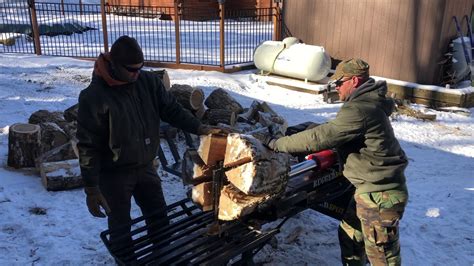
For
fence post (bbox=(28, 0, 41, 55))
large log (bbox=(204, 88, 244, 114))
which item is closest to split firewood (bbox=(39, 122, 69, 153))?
large log (bbox=(204, 88, 244, 114))

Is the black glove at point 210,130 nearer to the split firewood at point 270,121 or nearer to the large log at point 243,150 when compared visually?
the large log at point 243,150

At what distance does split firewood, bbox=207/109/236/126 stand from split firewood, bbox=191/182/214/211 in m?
3.04

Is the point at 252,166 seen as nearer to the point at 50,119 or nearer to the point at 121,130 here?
the point at 121,130

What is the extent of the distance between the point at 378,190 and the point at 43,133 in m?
4.16

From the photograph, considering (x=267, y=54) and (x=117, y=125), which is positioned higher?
(x=117, y=125)

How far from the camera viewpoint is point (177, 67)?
11.3 meters

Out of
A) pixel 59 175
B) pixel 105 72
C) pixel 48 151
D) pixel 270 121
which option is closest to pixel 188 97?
pixel 270 121

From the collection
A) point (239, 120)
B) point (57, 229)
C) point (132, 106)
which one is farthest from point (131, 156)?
point (239, 120)

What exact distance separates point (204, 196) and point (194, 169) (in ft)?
0.66

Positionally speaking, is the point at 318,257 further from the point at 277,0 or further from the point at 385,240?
the point at 277,0

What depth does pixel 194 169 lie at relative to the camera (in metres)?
3.13

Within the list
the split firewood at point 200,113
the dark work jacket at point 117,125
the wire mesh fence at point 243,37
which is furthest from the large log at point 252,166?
the wire mesh fence at point 243,37

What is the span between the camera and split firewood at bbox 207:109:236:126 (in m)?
6.20

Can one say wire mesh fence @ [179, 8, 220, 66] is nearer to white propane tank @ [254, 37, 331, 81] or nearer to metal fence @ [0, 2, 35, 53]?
white propane tank @ [254, 37, 331, 81]
